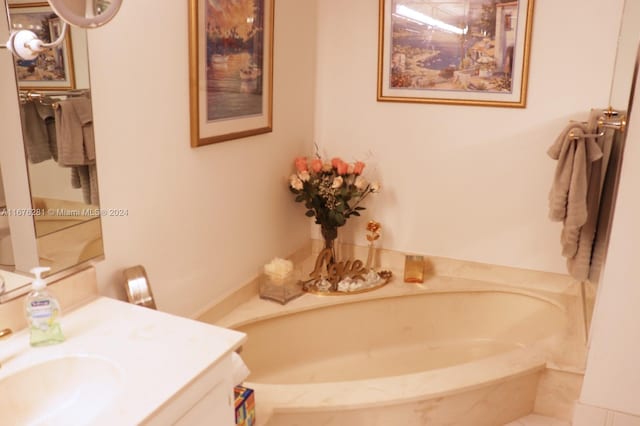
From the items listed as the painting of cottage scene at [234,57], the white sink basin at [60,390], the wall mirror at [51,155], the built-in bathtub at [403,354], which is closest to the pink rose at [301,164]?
the painting of cottage scene at [234,57]

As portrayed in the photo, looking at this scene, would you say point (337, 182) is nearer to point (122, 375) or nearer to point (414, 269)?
point (414, 269)

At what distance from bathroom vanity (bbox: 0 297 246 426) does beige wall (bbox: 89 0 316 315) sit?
0.38 meters

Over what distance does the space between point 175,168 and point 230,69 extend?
490mm

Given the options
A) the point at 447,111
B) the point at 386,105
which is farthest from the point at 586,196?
the point at 386,105

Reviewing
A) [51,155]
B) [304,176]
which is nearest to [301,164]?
[304,176]

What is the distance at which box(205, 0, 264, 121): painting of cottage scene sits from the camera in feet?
6.62

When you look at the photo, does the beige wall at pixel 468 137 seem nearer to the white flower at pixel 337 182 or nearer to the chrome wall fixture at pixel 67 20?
the white flower at pixel 337 182

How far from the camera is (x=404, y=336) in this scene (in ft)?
9.18

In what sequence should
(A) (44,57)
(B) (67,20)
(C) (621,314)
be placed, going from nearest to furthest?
(B) (67,20) → (A) (44,57) → (C) (621,314)

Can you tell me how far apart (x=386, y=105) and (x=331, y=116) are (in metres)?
0.32

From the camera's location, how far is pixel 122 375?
3.99ft

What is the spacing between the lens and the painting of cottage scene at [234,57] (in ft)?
6.62

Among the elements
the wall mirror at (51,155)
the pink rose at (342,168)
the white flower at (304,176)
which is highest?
the wall mirror at (51,155)

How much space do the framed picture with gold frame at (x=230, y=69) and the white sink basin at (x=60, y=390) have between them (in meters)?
0.94
